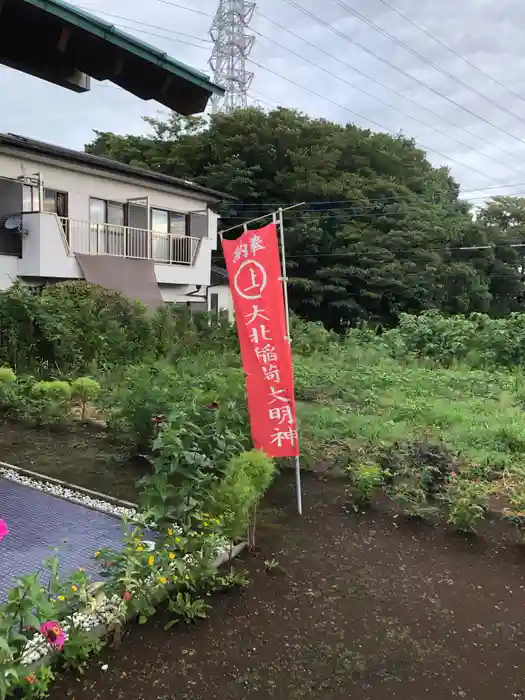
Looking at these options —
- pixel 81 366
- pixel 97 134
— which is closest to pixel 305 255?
pixel 97 134

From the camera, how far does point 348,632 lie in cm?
276

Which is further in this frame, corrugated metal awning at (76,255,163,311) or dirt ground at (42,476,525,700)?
corrugated metal awning at (76,255,163,311)

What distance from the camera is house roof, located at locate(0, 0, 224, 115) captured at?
257cm

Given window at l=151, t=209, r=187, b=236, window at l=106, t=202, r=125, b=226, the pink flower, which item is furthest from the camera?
window at l=151, t=209, r=187, b=236

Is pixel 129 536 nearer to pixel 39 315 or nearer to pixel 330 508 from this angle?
pixel 330 508

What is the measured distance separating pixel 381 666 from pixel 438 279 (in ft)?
75.5

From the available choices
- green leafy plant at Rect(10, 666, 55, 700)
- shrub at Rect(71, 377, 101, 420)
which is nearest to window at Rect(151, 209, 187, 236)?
shrub at Rect(71, 377, 101, 420)

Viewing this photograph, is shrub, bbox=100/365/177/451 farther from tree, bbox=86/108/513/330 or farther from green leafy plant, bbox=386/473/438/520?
tree, bbox=86/108/513/330

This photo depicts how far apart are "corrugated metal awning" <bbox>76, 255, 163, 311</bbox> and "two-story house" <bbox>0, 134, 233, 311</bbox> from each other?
26 mm

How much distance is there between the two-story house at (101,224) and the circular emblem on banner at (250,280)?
9.18 metres

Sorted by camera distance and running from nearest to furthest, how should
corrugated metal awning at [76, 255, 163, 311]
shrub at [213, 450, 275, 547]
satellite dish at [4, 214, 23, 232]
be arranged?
1. shrub at [213, 450, 275, 547]
2. satellite dish at [4, 214, 23, 232]
3. corrugated metal awning at [76, 255, 163, 311]

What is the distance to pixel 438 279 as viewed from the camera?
24.0 metres

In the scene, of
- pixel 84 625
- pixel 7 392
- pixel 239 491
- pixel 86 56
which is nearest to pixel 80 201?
pixel 7 392

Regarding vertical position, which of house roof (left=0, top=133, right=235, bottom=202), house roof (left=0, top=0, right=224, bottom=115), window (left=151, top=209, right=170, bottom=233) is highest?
house roof (left=0, top=133, right=235, bottom=202)
